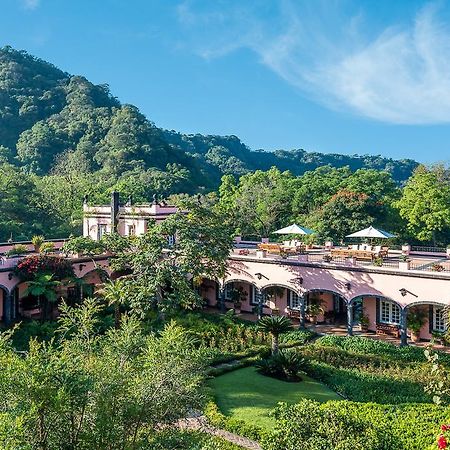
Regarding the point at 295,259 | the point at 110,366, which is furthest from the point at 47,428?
the point at 295,259

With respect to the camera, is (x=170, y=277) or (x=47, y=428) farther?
(x=170, y=277)

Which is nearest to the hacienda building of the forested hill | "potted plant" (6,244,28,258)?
"potted plant" (6,244,28,258)

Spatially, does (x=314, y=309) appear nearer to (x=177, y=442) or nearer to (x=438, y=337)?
(x=438, y=337)

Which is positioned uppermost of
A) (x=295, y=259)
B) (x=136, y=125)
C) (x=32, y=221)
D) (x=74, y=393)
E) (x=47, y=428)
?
(x=136, y=125)

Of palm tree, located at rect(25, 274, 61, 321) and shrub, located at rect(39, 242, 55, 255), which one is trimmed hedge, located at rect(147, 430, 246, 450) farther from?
shrub, located at rect(39, 242, 55, 255)

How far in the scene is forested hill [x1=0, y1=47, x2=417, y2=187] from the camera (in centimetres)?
5984

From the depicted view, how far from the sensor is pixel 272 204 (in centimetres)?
4334

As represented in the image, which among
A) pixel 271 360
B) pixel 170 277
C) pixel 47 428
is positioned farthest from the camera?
pixel 170 277

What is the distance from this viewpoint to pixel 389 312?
23.0 m

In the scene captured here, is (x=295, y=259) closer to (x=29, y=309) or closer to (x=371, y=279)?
(x=371, y=279)

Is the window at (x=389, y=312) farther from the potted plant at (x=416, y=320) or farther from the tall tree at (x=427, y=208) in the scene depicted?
the tall tree at (x=427, y=208)

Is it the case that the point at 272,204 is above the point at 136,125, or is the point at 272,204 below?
below

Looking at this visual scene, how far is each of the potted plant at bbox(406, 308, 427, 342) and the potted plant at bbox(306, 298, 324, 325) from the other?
171 inches

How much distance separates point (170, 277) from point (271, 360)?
6.20 m
